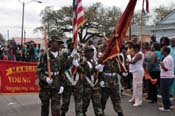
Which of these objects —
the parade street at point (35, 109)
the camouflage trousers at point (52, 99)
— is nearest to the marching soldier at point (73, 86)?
the camouflage trousers at point (52, 99)

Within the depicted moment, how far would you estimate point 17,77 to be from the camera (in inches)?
501

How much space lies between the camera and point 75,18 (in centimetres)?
990

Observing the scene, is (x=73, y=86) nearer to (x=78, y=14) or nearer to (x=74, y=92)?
(x=74, y=92)

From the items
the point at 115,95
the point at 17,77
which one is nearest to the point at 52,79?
the point at 115,95

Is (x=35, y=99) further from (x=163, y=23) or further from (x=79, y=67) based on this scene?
(x=163, y=23)

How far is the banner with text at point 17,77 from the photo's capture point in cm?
1249

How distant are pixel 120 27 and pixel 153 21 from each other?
237 ft

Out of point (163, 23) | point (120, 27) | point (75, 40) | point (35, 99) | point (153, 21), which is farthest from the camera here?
point (153, 21)

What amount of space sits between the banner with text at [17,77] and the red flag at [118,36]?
3475mm

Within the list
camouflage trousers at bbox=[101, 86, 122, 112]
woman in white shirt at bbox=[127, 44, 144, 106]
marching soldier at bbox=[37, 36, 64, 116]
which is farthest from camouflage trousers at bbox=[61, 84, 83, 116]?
woman in white shirt at bbox=[127, 44, 144, 106]

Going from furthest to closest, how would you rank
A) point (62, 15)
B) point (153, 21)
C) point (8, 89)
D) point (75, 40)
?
1. point (153, 21)
2. point (62, 15)
3. point (8, 89)
4. point (75, 40)

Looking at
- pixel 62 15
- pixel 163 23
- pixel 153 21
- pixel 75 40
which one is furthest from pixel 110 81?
pixel 153 21

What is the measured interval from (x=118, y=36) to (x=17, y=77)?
3708 millimetres

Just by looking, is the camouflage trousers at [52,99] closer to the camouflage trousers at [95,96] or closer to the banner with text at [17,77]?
the camouflage trousers at [95,96]
